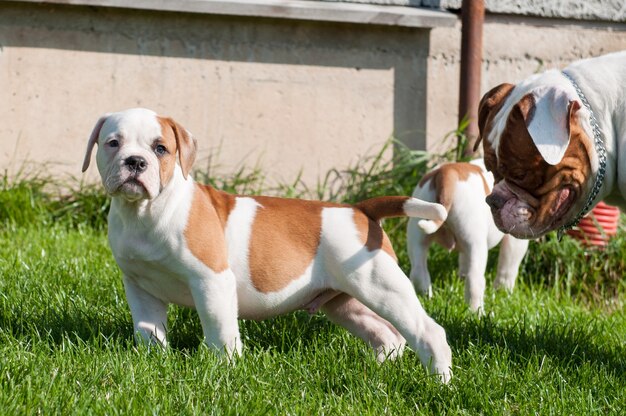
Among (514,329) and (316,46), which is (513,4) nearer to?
(316,46)

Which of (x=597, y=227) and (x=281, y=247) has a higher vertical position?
(x=281, y=247)

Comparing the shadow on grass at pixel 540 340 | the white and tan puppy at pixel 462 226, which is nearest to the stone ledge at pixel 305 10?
the white and tan puppy at pixel 462 226

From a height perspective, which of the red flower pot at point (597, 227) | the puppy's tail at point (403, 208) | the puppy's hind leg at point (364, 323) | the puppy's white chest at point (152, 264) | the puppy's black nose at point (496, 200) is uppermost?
the puppy's black nose at point (496, 200)

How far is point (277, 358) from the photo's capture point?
4215mm

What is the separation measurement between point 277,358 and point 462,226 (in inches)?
65.6

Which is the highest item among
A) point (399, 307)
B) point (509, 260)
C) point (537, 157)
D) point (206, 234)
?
point (537, 157)

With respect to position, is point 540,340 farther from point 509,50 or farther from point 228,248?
point 509,50

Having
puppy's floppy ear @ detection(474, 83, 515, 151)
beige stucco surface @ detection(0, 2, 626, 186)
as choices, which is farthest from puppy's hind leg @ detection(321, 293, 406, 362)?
beige stucco surface @ detection(0, 2, 626, 186)

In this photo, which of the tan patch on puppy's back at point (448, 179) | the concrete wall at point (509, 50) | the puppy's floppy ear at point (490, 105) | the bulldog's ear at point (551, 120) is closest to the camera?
the bulldog's ear at point (551, 120)

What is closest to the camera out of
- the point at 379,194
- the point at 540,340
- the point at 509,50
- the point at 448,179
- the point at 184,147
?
the point at 184,147

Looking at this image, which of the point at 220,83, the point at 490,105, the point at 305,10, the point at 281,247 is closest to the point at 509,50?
the point at 305,10

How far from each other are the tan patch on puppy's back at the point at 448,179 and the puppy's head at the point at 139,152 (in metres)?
1.68

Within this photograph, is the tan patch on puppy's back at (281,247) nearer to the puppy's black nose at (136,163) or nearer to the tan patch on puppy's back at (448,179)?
the puppy's black nose at (136,163)

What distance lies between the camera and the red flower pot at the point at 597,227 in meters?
7.05
